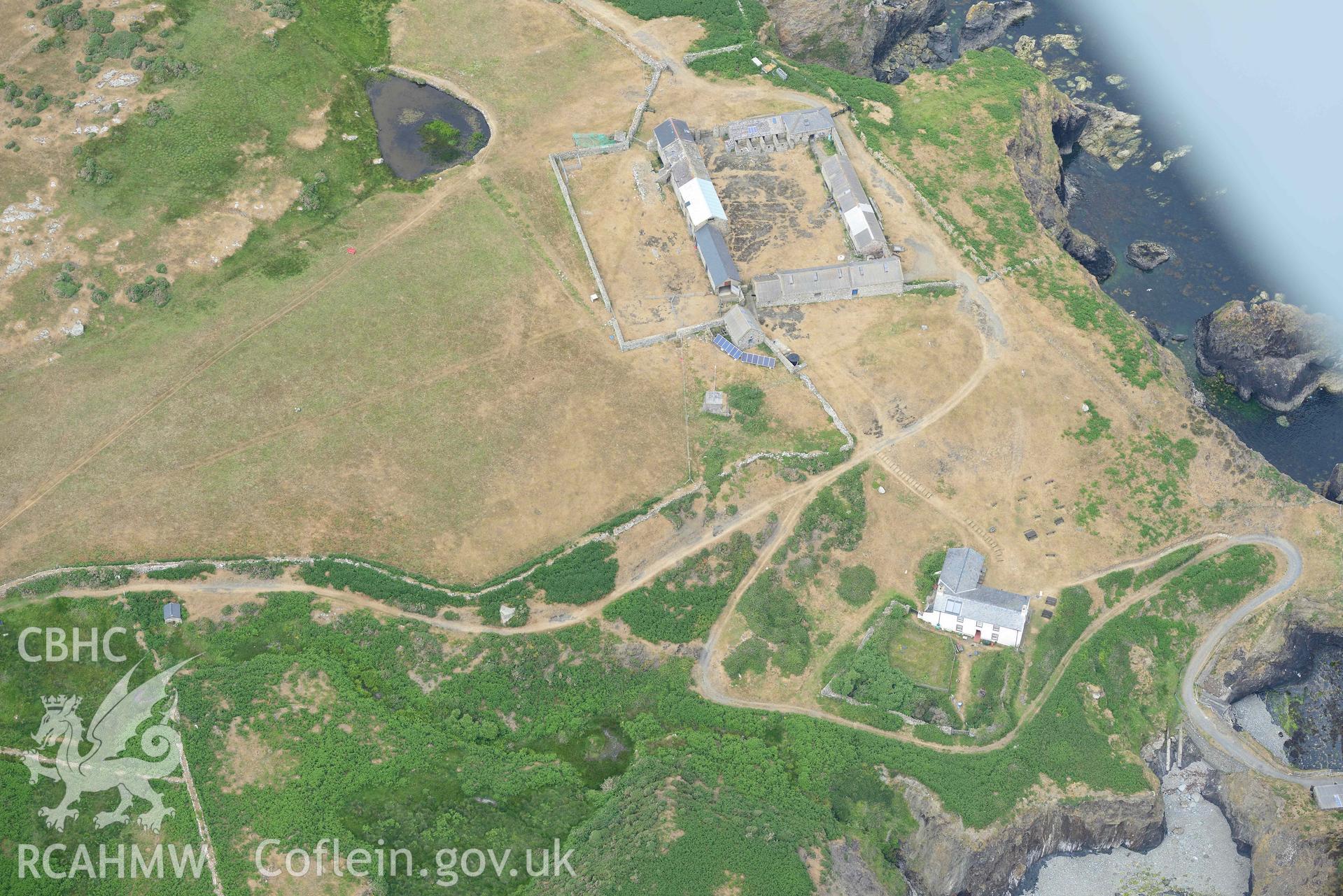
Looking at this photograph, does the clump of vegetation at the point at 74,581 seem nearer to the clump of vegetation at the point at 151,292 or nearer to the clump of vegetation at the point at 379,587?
the clump of vegetation at the point at 379,587

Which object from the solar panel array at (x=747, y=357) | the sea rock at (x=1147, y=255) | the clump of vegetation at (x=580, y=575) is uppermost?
the sea rock at (x=1147, y=255)

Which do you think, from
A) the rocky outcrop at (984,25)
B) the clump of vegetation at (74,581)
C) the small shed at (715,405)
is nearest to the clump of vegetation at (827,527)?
the small shed at (715,405)

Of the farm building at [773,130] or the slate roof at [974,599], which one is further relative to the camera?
the farm building at [773,130]

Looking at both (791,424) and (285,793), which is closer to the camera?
(285,793)

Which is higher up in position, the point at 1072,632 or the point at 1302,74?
the point at 1302,74

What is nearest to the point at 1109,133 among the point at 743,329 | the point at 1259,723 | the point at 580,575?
the point at 743,329

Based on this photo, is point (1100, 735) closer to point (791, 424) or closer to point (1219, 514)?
point (1219, 514)

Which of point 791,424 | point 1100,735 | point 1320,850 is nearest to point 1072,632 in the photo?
point 1100,735

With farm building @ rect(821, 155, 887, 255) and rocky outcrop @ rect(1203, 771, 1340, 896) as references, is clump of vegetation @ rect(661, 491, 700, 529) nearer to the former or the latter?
farm building @ rect(821, 155, 887, 255)
